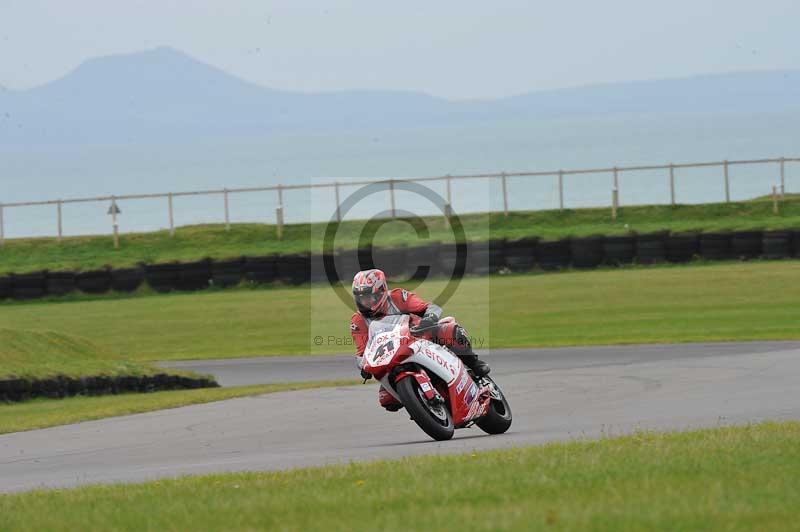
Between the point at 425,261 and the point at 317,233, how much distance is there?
9268 mm

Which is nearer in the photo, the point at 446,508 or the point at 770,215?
the point at 446,508

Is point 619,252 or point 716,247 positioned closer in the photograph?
point 716,247

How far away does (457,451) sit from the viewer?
10.6 metres

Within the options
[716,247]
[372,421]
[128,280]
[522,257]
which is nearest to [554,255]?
[522,257]

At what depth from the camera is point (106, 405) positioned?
701 inches

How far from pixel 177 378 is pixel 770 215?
82.0 feet

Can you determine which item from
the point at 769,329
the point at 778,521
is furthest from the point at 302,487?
the point at 769,329

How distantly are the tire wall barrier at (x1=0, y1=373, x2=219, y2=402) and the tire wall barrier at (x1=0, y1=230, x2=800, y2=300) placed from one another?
1409 centimetres

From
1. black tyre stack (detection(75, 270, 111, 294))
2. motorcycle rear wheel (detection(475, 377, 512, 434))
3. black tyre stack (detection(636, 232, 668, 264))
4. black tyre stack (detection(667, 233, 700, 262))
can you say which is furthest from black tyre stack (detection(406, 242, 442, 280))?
motorcycle rear wheel (detection(475, 377, 512, 434))

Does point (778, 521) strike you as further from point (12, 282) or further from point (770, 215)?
point (770, 215)

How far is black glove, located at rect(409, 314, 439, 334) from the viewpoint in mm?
11438

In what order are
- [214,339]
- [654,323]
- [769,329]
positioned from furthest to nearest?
[214,339]
[654,323]
[769,329]

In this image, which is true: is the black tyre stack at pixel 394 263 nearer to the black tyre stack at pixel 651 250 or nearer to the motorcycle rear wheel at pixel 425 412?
the black tyre stack at pixel 651 250

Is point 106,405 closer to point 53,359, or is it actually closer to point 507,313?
point 53,359
